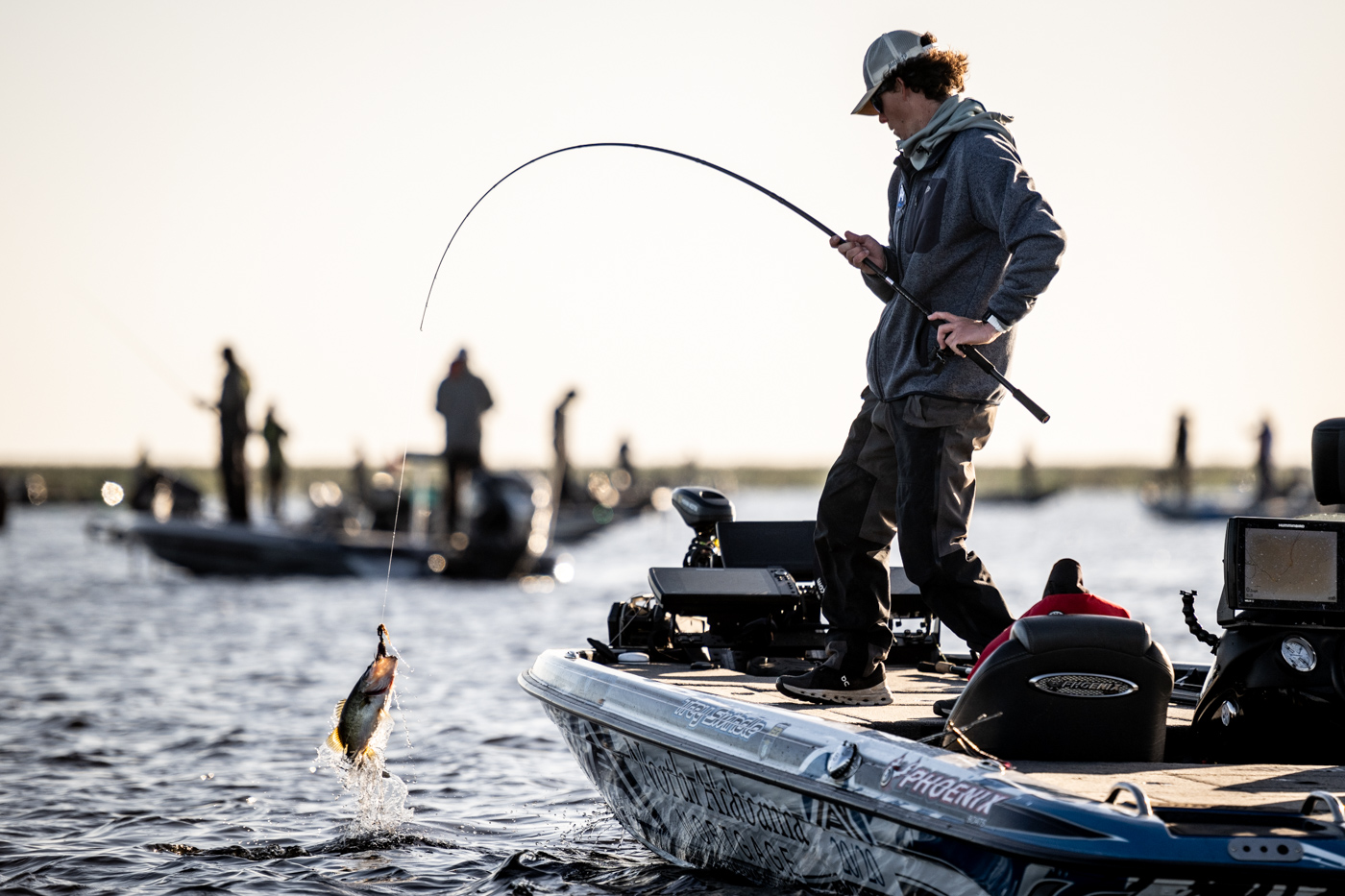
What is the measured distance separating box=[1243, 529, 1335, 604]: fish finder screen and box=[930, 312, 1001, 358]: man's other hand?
0.85 meters

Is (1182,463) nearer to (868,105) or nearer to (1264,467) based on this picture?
(1264,467)

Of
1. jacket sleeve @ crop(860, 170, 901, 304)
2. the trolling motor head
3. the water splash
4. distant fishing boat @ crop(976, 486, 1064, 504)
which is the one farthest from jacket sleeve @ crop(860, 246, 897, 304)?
distant fishing boat @ crop(976, 486, 1064, 504)

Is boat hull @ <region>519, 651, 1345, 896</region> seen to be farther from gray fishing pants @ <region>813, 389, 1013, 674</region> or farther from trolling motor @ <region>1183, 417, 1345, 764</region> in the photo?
trolling motor @ <region>1183, 417, 1345, 764</region>

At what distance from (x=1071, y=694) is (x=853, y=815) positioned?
1.99 ft

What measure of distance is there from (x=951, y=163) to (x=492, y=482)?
16.4 m

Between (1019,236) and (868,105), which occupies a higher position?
(868,105)

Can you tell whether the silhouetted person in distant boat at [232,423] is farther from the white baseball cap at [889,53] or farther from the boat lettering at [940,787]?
the boat lettering at [940,787]

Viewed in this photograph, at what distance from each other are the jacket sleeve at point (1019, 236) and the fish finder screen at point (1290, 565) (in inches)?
33.5

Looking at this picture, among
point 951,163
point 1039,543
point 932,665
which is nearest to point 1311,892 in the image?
point 951,163

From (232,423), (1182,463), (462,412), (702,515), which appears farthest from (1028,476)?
(702,515)

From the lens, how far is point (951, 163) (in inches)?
154

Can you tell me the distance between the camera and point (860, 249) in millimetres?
4117

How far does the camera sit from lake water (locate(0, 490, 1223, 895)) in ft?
16.3

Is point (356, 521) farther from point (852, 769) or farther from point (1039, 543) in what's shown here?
point (852, 769)
